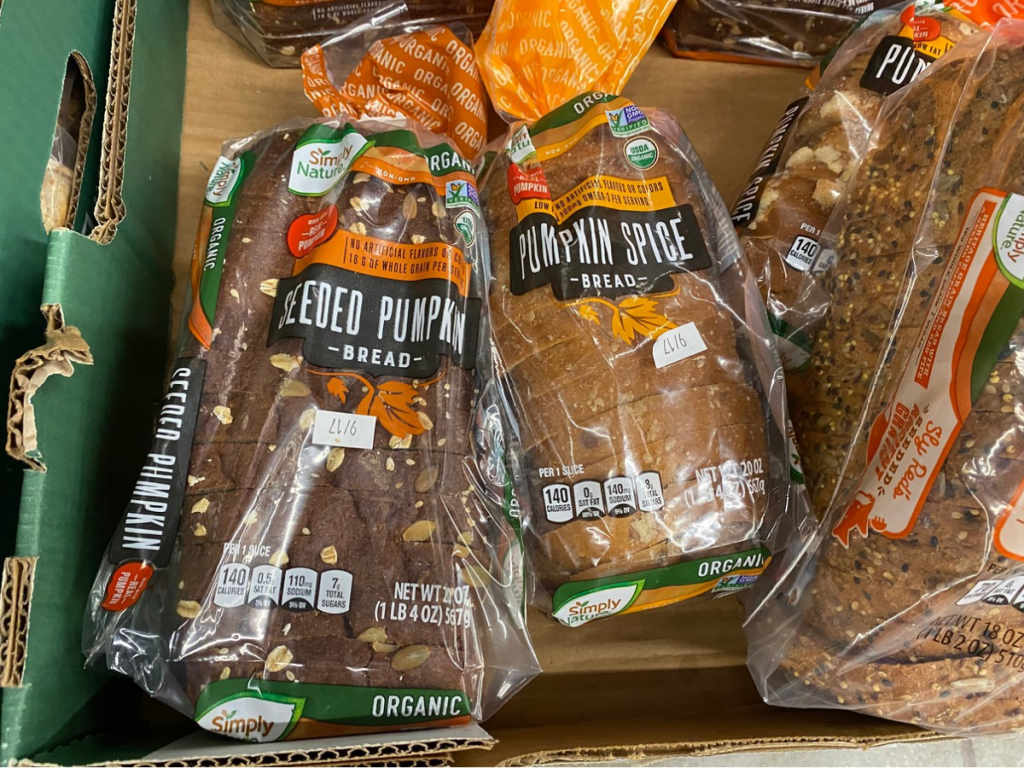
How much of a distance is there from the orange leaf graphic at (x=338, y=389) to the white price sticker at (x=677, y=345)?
0.36m

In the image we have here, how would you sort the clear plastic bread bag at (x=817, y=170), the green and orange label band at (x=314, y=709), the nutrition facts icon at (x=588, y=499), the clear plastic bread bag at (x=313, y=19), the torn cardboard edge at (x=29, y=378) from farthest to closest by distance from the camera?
the clear plastic bread bag at (x=313, y=19) < the clear plastic bread bag at (x=817, y=170) < the nutrition facts icon at (x=588, y=499) < the green and orange label band at (x=314, y=709) < the torn cardboard edge at (x=29, y=378)

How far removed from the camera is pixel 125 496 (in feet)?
2.98

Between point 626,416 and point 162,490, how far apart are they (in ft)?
1.71

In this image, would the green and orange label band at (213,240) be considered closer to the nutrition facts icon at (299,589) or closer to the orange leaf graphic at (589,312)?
the nutrition facts icon at (299,589)

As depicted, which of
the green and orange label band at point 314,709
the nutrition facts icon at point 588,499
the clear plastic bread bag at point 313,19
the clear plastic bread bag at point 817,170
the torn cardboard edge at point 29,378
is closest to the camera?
the torn cardboard edge at point 29,378

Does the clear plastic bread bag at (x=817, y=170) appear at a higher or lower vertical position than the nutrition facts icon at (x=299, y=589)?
higher

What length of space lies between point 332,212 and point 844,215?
65 centimetres

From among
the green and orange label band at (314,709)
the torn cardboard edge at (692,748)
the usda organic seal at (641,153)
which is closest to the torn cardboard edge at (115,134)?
the green and orange label band at (314,709)

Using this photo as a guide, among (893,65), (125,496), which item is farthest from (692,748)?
(893,65)

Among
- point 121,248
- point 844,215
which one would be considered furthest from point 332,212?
point 844,215

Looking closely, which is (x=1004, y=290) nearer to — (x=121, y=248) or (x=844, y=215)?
(x=844, y=215)

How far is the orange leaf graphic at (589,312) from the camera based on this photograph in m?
0.86

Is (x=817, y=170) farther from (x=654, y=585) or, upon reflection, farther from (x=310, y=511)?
(x=310, y=511)

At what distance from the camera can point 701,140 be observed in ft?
4.28
